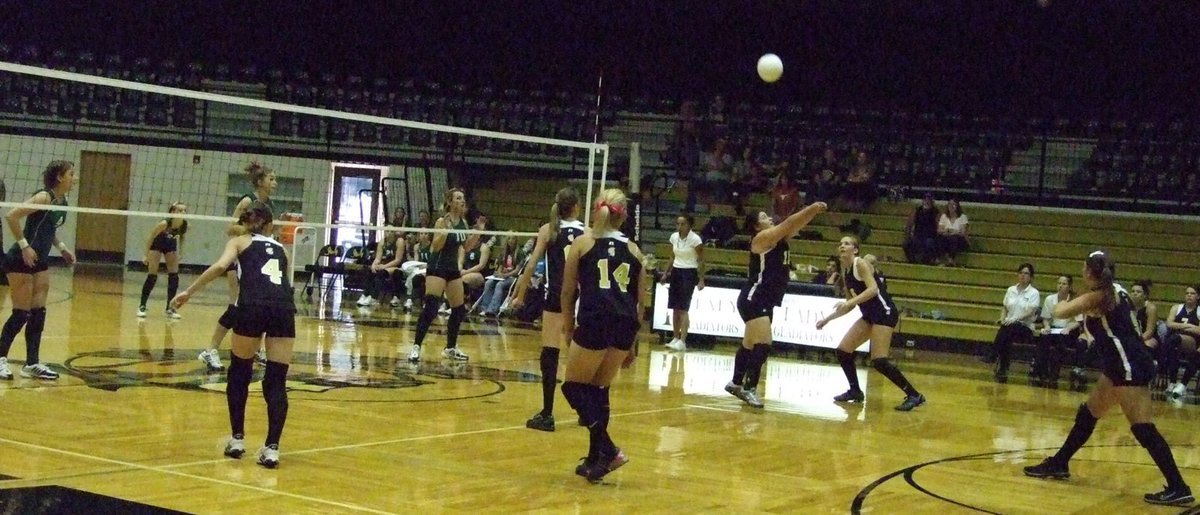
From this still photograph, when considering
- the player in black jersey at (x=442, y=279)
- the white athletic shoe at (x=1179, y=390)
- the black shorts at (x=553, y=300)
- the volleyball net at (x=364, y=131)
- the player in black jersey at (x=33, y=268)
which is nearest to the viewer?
the black shorts at (x=553, y=300)

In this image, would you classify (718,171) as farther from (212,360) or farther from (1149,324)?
(212,360)

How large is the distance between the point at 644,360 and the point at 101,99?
14082 millimetres

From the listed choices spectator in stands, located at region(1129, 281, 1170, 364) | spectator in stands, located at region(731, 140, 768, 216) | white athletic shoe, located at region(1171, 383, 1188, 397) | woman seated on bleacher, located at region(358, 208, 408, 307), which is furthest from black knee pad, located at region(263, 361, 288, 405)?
spectator in stands, located at region(731, 140, 768, 216)

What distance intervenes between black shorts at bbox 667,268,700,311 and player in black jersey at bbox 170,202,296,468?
9.86 metres

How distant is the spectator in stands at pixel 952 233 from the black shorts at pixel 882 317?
29.9 feet

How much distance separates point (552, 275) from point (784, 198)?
11.0 m

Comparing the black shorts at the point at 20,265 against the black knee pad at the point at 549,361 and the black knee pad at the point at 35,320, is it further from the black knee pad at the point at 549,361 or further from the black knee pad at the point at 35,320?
the black knee pad at the point at 549,361

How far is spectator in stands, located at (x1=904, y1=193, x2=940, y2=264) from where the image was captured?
20.2m

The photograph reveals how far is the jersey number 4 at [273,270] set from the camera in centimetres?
710

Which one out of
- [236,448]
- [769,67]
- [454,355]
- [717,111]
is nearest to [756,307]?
[454,355]

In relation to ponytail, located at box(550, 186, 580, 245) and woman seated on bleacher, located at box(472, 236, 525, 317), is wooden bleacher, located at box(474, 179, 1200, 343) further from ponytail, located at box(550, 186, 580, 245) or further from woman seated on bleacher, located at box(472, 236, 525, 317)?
ponytail, located at box(550, 186, 580, 245)

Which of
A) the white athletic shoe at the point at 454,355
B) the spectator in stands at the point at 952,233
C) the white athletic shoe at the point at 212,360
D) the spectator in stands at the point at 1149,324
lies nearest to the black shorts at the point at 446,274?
the white athletic shoe at the point at 454,355

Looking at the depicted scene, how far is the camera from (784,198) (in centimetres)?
1986

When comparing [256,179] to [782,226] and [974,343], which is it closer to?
[782,226]
